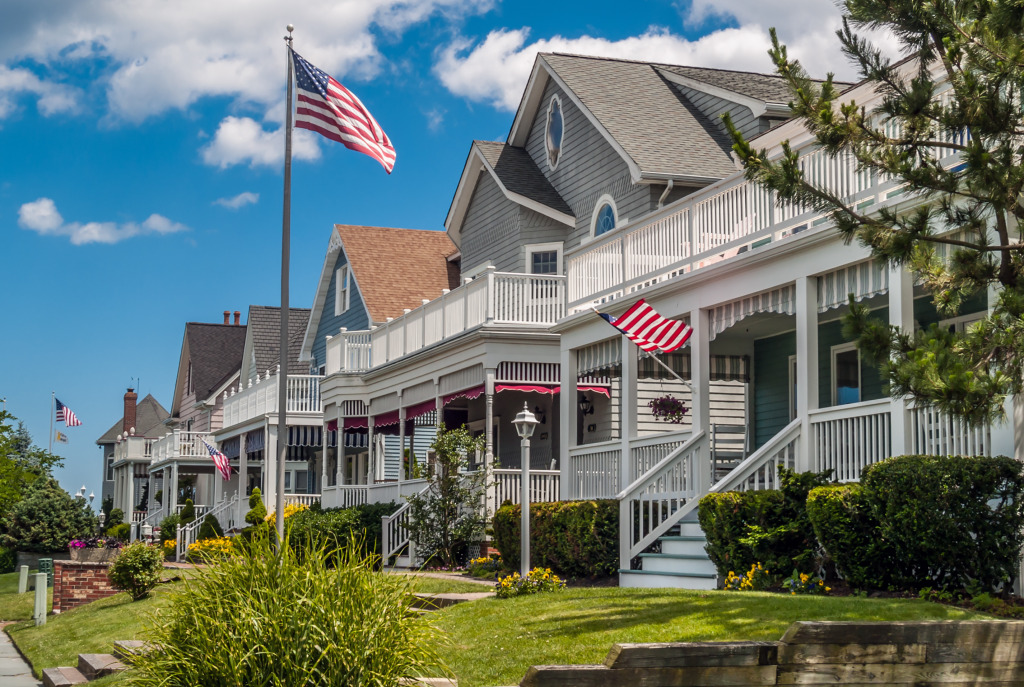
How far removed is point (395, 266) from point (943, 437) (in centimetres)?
2611

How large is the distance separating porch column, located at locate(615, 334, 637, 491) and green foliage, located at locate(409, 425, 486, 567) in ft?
13.2

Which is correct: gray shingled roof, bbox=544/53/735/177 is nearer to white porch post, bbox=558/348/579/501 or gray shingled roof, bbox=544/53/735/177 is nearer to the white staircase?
white porch post, bbox=558/348/579/501

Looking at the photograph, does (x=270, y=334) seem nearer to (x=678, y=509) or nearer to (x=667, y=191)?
(x=667, y=191)

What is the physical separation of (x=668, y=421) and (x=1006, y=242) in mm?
12624

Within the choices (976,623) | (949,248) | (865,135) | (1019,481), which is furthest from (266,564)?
(949,248)

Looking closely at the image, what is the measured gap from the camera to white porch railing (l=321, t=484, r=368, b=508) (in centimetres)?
2712

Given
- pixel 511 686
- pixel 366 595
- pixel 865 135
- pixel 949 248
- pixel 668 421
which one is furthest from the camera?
pixel 668 421

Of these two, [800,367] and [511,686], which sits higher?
[800,367]

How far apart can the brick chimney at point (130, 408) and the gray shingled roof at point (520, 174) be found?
47269 mm

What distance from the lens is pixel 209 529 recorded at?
1272 inches

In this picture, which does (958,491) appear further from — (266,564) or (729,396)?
(729,396)

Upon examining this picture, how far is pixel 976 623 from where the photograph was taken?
6.84m

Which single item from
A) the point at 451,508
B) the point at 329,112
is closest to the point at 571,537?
the point at 451,508

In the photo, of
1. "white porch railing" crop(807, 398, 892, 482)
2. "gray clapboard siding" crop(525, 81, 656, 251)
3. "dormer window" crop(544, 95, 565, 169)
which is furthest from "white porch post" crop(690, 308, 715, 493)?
"dormer window" crop(544, 95, 565, 169)
